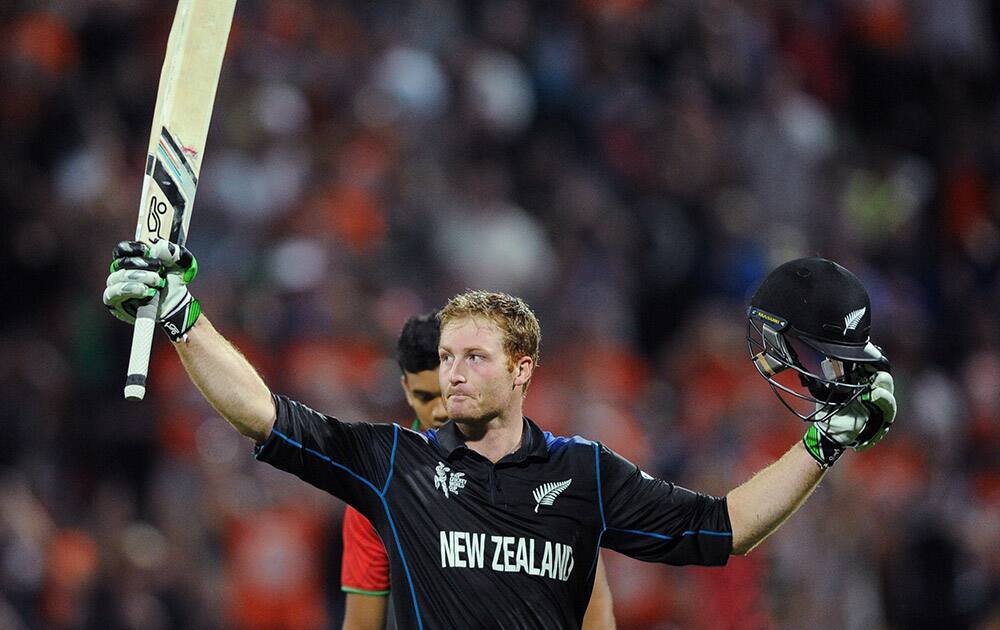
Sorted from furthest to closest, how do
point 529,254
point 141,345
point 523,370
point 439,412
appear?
point 529,254 < point 439,412 < point 523,370 < point 141,345

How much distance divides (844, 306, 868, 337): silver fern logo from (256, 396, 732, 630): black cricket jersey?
643 millimetres

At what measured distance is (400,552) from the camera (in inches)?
168

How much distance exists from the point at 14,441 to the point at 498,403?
17.7ft

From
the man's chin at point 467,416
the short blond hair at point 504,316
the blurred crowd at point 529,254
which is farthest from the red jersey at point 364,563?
the blurred crowd at point 529,254

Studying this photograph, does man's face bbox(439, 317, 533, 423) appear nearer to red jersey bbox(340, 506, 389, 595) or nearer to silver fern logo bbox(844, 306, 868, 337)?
red jersey bbox(340, 506, 389, 595)

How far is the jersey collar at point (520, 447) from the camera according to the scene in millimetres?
4352

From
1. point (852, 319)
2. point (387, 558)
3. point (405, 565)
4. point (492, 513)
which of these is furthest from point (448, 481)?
point (852, 319)

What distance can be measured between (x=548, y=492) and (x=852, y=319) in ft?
3.31

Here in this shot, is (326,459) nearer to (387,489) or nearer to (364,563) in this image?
(387,489)

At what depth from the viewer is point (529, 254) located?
35.7 feet

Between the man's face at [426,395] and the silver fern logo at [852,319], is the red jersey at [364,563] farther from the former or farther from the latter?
the silver fern logo at [852,319]

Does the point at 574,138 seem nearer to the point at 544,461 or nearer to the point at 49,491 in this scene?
the point at 49,491

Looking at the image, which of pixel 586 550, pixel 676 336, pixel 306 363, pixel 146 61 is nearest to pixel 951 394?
pixel 676 336

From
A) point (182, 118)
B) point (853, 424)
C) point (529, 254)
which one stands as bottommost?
point (853, 424)
